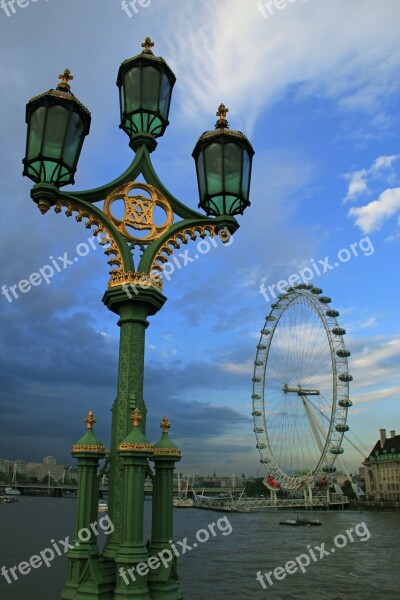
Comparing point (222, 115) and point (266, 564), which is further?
point (266, 564)

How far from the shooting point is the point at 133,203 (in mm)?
4281

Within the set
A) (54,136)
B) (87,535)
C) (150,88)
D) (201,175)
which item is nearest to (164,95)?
(150,88)

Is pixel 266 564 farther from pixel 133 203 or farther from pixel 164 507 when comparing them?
pixel 133 203

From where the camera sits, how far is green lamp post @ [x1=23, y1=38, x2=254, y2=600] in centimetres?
362

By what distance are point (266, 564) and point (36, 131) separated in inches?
1094

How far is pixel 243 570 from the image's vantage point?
2542 centimetres

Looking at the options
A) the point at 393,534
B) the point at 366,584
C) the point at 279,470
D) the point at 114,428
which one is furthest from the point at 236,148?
the point at 279,470

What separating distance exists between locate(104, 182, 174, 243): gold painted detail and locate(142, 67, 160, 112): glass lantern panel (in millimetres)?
648

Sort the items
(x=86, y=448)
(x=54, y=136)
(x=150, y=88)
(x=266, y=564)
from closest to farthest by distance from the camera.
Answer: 1. (x=86, y=448)
2. (x=54, y=136)
3. (x=150, y=88)
4. (x=266, y=564)

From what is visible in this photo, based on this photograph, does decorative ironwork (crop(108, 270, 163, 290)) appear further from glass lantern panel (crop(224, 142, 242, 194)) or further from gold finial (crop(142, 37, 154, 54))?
gold finial (crop(142, 37, 154, 54))

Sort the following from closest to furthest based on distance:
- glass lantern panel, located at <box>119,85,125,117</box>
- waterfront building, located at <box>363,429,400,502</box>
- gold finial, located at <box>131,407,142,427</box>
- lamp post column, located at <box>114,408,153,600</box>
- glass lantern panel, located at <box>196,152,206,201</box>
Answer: lamp post column, located at <box>114,408,153,600</box>
gold finial, located at <box>131,407,142,427</box>
glass lantern panel, located at <box>196,152,206,201</box>
glass lantern panel, located at <box>119,85,125,117</box>
waterfront building, located at <box>363,429,400,502</box>

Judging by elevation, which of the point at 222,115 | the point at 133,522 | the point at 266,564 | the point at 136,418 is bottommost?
the point at 266,564

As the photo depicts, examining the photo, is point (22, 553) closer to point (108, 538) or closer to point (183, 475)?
point (108, 538)

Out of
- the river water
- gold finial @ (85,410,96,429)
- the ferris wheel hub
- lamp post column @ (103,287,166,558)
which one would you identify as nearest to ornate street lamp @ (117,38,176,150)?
lamp post column @ (103,287,166,558)
